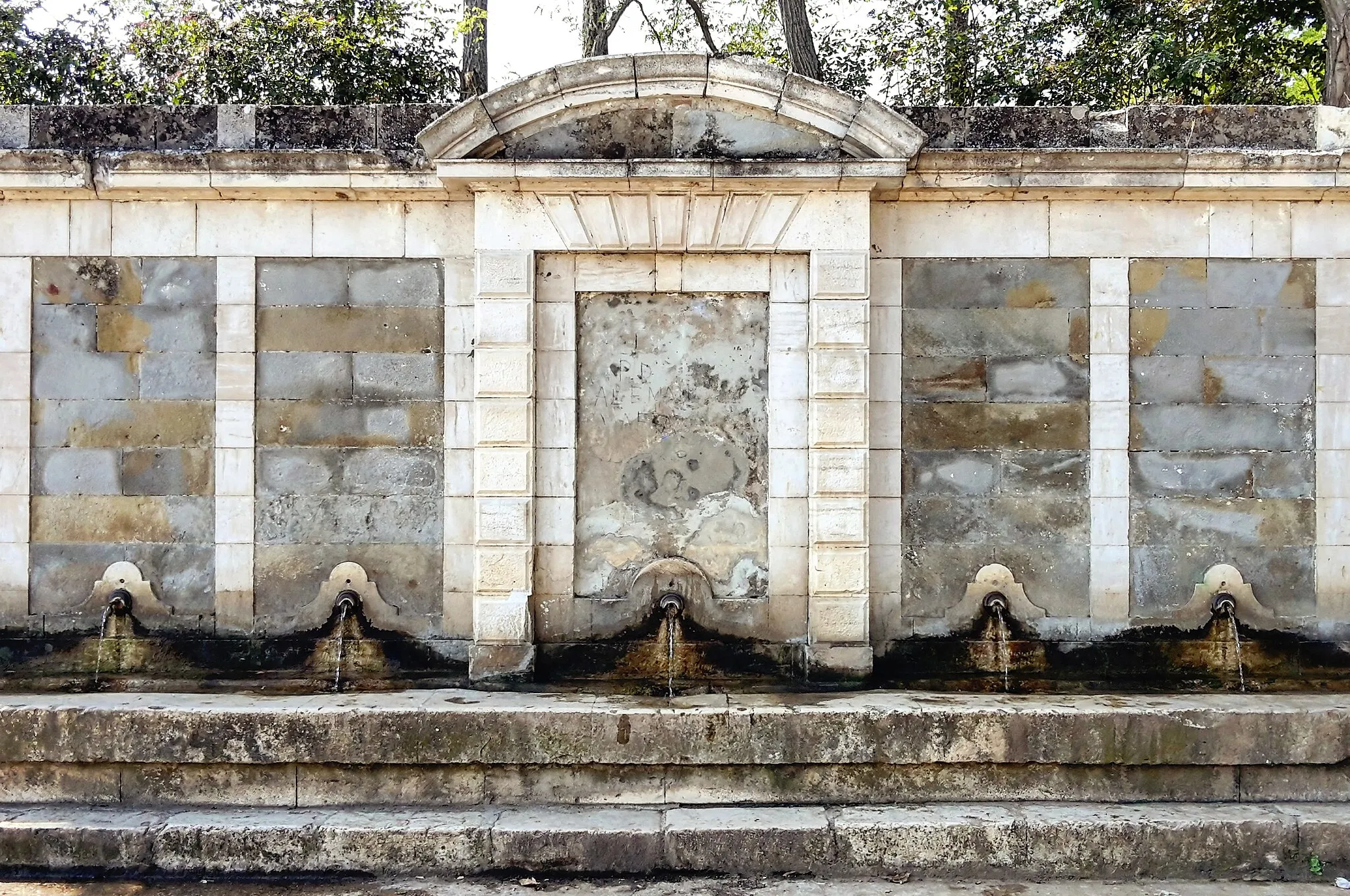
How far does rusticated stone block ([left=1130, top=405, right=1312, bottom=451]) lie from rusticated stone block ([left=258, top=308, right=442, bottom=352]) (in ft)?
16.8

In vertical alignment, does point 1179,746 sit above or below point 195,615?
below

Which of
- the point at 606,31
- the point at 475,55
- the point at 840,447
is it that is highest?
the point at 606,31

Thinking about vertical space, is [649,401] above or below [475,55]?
below

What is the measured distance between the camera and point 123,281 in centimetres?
690

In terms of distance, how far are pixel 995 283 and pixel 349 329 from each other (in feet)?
15.3

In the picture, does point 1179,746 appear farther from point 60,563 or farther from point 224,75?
point 224,75

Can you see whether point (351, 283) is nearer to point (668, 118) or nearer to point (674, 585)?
point (668, 118)

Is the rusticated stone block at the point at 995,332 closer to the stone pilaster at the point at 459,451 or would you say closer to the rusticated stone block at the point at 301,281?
the stone pilaster at the point at 459,451

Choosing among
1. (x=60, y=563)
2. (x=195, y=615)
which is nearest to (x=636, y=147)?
(x=195, y=615)

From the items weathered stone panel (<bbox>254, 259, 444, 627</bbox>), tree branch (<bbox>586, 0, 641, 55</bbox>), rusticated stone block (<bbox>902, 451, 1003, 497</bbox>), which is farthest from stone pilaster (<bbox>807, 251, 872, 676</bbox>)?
tree branch (<bbox>586, 0, 641, 55</bbox>)

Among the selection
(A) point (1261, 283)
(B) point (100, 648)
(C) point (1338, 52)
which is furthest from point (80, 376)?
(C) point (1338, 52)

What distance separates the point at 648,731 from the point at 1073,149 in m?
4.80

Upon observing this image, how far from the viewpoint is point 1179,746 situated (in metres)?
5.71

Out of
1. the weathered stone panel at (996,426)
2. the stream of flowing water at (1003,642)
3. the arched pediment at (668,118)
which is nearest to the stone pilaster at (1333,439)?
the weathered stone panel at (996,426)
